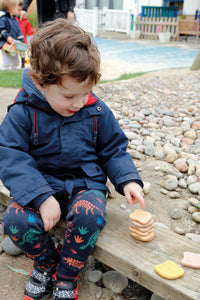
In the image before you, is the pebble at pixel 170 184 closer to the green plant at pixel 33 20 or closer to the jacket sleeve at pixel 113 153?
the jacket sleeve at pixel 113 153

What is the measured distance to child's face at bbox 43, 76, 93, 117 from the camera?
5.01ft

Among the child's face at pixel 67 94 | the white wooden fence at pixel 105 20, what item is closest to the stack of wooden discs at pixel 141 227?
the child's face at pixel 67 94

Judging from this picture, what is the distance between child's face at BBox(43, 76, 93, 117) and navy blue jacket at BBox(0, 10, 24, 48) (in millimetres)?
5929

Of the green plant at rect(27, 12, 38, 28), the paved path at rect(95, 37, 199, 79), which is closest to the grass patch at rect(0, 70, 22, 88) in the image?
the paved path at rect(95, 37, 199, 79)

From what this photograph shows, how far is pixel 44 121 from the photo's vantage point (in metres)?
1.69

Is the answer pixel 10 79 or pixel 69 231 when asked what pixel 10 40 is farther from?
pixel 69 231

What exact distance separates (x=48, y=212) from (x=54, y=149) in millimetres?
325

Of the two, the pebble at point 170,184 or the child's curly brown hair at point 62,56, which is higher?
the child's curly brown hair at point 62,56

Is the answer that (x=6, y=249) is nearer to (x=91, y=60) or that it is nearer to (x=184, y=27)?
(x=91, y=60)

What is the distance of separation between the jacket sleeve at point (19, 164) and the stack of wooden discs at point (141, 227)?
428 mm

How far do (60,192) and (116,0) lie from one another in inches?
726

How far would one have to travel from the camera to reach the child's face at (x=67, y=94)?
1528mm

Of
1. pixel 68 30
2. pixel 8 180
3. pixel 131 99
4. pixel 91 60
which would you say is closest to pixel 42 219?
pixel 8 180

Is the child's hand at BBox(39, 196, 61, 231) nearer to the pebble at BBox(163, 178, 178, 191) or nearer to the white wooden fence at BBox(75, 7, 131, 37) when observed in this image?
the pebble at BBox(163, 178, 178, 191)
